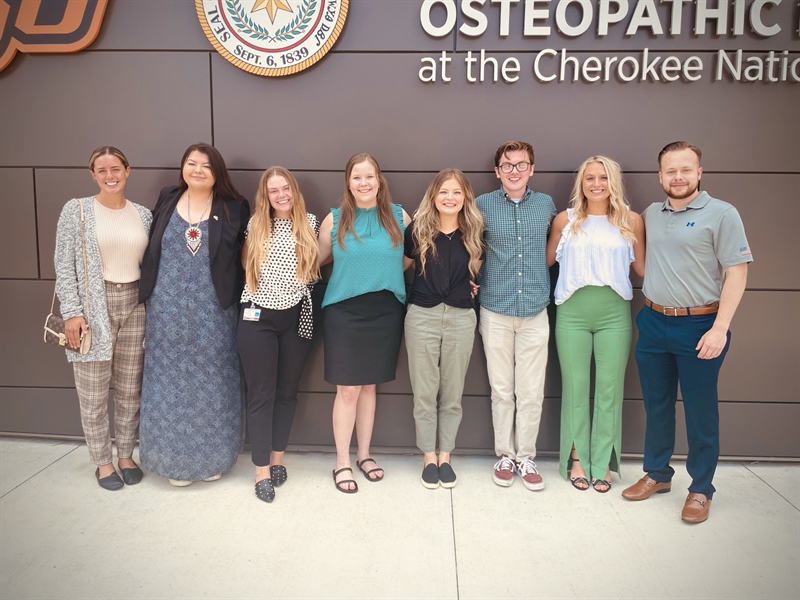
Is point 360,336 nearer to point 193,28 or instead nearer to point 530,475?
point 530,475

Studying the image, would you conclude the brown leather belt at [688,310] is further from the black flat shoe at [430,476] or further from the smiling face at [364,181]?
the smiling face at [364,181]

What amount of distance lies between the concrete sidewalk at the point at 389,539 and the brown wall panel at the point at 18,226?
124 centimetres

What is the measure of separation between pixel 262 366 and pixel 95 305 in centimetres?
94

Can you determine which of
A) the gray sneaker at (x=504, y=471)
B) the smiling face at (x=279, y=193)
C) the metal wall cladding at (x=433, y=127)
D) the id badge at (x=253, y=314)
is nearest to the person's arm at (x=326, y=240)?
the smiling face at (x=279, y=193)

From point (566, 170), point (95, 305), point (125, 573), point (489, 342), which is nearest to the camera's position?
point (125, 573)

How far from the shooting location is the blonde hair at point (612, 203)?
2.87 m

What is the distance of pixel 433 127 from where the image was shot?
10.7ft

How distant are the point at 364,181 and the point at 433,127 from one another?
699 mm

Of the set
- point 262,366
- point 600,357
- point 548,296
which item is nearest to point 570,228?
point 548,296

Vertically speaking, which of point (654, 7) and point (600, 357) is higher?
point (654, 7)

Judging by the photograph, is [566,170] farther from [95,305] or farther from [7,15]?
[7,15]

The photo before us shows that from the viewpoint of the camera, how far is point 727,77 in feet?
10.4

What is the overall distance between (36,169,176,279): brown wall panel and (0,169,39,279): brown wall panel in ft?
0.22

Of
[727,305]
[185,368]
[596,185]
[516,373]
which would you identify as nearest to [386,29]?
[596,185]
